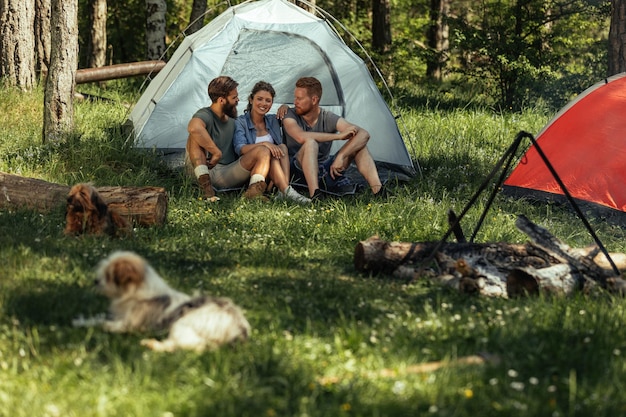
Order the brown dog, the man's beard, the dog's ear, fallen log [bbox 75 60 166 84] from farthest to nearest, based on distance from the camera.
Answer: fallen log [bbox 75 60 166 84] → the man's beard → the brown dog → the dog's ear

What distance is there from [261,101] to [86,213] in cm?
276

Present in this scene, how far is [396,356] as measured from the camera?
3947mm

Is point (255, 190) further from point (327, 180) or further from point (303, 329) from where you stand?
point (303, 329)

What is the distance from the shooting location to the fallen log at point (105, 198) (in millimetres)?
6516

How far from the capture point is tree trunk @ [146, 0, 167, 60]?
1431 cm

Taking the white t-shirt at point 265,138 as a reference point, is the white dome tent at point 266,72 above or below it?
above

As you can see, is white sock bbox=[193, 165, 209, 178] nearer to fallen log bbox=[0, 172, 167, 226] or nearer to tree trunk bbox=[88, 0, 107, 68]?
fallen log bbox=[0, 172, 167, 226]

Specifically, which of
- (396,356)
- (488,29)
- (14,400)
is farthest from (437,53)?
(14,400)

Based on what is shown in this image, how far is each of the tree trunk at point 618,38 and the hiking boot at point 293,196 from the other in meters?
3.72

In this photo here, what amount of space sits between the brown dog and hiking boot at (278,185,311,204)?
6.78 feet

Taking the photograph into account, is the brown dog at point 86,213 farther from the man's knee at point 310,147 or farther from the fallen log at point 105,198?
the man's knee at point 310,147

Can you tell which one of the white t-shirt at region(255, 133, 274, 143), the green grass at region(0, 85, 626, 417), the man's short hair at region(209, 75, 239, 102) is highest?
the man's short hair at region(209, 75, 239, 102)

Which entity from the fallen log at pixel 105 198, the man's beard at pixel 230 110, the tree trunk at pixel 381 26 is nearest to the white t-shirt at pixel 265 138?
the man's beard at pixel 230 110

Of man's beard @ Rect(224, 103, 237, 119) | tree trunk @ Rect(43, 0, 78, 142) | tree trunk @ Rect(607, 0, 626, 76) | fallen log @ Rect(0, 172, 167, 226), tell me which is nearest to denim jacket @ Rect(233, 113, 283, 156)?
man's beard @ Rect(224, 103, 237, 119)
